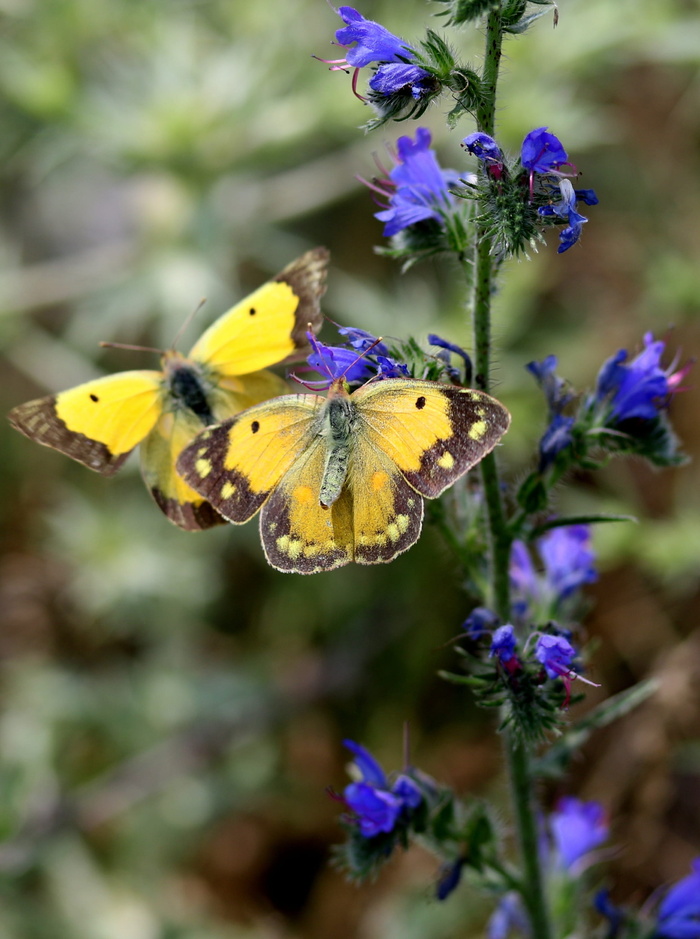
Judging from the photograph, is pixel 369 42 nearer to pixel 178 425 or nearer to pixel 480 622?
pixel 178 425

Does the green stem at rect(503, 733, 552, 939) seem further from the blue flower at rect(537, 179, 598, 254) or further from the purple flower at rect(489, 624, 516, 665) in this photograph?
the blue flower at rect(537, 179, 598, 254)

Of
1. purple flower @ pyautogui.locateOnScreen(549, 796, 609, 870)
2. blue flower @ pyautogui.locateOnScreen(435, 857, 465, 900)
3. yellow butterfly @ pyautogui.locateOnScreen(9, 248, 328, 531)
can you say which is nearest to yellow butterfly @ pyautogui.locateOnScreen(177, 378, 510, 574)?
yellow butterfly @ pyautogui.locateOnScreen(9, 248, 328, 531)

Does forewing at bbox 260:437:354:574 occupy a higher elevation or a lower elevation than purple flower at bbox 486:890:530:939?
higher

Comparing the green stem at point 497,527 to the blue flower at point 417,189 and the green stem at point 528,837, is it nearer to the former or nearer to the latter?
the green stem at point 528,837

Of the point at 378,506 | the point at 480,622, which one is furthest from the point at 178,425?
the point at 480,622

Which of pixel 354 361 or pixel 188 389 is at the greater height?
pixel 354 361

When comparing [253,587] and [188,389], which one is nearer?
[188,389]
